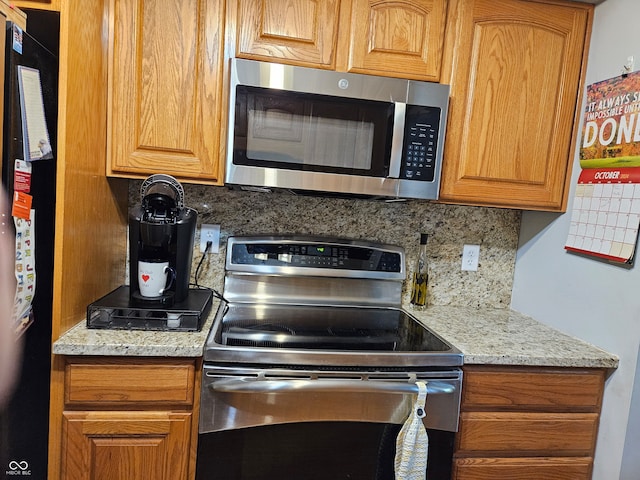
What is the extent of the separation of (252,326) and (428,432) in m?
0.66

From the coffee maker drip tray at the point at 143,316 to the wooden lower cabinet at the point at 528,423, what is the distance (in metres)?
0.88

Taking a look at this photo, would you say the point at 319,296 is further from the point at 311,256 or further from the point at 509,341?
the point at 509,341

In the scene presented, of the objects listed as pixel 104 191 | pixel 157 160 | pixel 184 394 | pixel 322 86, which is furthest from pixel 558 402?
pixel 104 191

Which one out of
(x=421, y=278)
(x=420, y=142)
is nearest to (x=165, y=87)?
(x=420, y=142)

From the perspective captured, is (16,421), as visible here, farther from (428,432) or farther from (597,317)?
(597,317)

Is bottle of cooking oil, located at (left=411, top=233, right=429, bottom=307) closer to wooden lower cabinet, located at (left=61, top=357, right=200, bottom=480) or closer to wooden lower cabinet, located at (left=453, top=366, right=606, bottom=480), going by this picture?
wooden lower cabinet, located at (left=453, top=366, right=606, bottom=480)

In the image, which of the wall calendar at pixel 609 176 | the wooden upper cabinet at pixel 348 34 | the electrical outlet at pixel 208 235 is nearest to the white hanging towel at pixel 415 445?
the wall calendar at pixel 609 176

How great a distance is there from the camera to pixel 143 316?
4.31 ft

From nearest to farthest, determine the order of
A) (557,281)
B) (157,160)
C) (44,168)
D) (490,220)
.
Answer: (44,168) < (157,160) < (557,281) < (490,220)

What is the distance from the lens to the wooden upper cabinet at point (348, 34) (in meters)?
1.43

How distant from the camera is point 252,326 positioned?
4.87 ft

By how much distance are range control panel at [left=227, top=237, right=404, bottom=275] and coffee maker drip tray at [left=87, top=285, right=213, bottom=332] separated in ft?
1.28

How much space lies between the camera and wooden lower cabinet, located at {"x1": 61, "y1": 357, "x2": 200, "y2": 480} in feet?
3.96

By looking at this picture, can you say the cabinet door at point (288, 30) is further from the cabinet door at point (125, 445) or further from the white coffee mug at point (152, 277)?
the cabinet door at point (125, 445)
